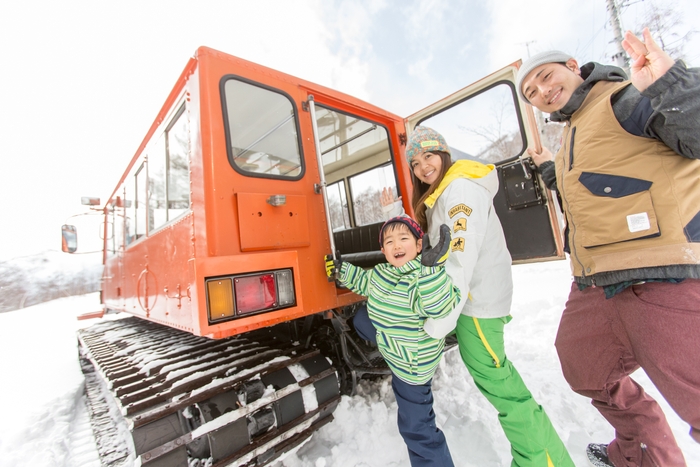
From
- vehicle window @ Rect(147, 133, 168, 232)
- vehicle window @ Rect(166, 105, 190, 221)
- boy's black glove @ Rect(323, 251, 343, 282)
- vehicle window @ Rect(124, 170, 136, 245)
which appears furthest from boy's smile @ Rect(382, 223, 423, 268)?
vehicle window @ Rect(124, 170, 136, 245)

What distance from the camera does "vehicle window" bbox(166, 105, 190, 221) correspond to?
2152mm

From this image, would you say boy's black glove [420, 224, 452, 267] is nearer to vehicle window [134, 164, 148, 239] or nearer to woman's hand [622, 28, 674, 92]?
woman's hand [622, 28, 674, 92]

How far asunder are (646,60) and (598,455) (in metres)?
2.17

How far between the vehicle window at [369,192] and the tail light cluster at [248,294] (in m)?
2.65

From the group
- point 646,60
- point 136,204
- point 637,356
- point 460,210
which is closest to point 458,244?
point 460,210

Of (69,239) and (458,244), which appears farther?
(69,239)

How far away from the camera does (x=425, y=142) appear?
6.59 feet

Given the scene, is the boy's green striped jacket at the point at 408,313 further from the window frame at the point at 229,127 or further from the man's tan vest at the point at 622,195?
the window frame at the point at 229,127

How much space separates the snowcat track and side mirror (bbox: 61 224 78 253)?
3145 millimetres

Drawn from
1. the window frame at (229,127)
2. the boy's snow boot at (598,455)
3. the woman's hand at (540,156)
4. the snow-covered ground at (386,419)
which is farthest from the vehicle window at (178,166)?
the boy's snow boot at (598,455)

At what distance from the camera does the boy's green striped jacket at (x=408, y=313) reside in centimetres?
158

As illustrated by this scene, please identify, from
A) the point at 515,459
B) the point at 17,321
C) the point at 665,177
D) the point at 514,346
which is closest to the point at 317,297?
the point at 515,459

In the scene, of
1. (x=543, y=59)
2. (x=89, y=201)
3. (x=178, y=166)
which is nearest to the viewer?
(x=543, y=59)

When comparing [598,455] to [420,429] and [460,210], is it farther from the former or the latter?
[460,210]
